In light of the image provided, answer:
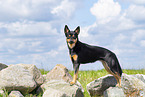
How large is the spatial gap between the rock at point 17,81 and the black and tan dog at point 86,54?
1.75m

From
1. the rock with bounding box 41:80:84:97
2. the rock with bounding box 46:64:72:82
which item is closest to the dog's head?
the rock with bounding box 41:80:84:97

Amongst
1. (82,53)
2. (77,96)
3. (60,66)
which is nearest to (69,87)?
(77,96)

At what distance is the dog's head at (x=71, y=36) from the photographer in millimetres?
5926

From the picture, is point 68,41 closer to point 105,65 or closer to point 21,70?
point 105,65

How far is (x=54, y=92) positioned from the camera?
6.04 metres

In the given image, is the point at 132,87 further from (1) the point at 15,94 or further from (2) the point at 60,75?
(1) the point at 15,94

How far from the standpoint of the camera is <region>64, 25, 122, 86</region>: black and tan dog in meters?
6.02

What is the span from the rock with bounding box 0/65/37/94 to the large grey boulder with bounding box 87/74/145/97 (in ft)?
7.06

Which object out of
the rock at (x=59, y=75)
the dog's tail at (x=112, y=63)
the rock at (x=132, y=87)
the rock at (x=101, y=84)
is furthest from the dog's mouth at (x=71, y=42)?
the rock at (x=59, y=75)

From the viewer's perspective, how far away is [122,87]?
7133mm

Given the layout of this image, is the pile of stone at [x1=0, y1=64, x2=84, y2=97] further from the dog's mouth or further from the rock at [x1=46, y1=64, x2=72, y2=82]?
the dog's mouth

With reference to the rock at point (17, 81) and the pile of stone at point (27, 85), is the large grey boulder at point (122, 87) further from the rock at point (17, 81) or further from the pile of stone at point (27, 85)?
the rock at point (17, 81)

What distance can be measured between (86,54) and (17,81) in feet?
8.47

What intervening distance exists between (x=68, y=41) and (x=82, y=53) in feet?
2.04
